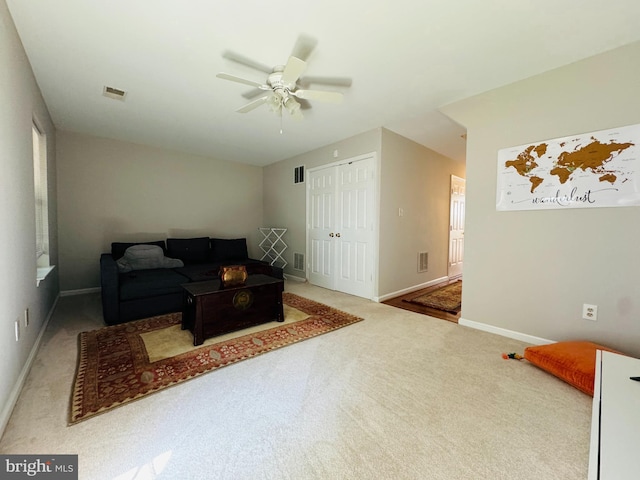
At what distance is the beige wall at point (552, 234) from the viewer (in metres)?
1.97

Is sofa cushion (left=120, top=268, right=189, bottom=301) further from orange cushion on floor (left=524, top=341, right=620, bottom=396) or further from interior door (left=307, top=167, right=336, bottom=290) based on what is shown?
orange cushion on floor (left=524, top=341, right=620, bottom=396)

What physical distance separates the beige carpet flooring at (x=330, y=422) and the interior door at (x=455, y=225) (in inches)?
123

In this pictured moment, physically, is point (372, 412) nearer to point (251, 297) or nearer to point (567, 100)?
→ point (251, 297)

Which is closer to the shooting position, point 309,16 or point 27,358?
point 309,16

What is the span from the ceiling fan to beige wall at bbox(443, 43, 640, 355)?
149cm

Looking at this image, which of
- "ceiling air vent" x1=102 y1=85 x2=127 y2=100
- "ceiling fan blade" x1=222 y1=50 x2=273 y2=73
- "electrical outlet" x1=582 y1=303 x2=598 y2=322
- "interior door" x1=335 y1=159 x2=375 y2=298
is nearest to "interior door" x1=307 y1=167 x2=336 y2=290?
"interior door" x1=335 y1=159 x2=375 y2=298

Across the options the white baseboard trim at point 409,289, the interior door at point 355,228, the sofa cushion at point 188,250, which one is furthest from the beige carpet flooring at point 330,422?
the sofa cushion at point 188,250

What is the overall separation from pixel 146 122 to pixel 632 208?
4946 mm

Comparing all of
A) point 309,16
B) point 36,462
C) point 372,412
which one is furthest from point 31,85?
point 372,412

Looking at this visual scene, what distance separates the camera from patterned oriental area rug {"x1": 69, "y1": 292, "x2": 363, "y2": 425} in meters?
1.62

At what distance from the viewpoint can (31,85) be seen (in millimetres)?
2250

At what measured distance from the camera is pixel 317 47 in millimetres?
1971

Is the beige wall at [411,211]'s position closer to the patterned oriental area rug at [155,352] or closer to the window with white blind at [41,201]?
the patterned oriental area rug at [155,352]

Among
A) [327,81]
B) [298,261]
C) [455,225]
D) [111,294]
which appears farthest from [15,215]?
[455,225]
